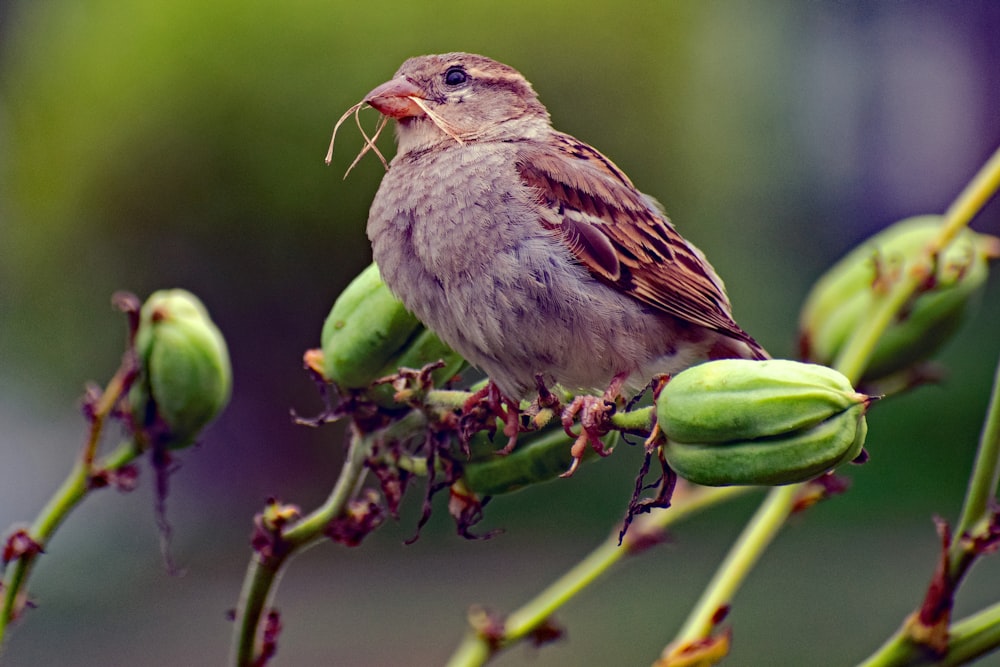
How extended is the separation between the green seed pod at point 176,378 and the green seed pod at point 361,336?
203mm

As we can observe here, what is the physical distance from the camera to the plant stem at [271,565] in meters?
1.38

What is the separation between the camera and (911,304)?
6.35 ft

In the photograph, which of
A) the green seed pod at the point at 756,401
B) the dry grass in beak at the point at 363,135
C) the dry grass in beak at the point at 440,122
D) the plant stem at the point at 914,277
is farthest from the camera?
the dry grass in beak at the point at 440,122

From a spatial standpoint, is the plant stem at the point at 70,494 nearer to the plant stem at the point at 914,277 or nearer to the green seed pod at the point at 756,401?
the green seed pod at the point at 756,401

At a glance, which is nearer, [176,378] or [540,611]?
[540,611]

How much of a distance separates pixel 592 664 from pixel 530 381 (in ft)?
14.3

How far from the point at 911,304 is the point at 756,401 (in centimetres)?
82

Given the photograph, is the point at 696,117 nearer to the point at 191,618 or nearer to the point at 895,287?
the point at 191,618

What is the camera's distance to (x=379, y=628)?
657 cm

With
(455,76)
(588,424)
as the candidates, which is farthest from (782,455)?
(455,76)

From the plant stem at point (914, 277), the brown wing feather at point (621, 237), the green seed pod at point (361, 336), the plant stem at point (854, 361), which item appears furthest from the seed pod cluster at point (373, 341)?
the plant stem at point (914, 277)

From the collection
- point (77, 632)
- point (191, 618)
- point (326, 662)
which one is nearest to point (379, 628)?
point (326, 662)

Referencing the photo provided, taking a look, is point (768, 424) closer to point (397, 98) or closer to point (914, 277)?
point (914, 277)

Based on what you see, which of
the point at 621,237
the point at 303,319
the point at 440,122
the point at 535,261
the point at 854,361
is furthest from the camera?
the point at 303,319
